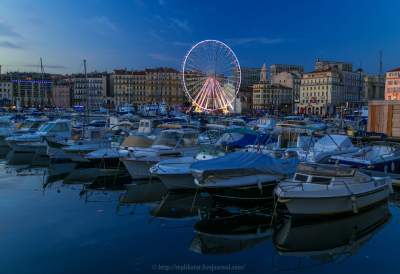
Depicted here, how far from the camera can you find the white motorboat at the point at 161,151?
74.5 feet

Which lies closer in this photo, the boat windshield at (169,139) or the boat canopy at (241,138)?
the boat windshield at (169,139)

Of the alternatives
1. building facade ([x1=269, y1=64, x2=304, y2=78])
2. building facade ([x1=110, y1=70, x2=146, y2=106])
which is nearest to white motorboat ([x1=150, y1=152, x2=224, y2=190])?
building facade ([x1=110, y1=70, x2=146, y2=106])

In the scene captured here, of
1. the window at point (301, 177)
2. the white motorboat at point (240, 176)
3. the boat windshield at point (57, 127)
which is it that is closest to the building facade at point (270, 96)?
the boat windshield at point (57, 127)

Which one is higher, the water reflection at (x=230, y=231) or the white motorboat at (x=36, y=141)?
the white motorboat at (x=36, y=141)

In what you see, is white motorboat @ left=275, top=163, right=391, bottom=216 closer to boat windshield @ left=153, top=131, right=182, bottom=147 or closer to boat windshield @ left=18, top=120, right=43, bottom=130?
boat windshield @ left=153, top=131, right=182, bottom=147

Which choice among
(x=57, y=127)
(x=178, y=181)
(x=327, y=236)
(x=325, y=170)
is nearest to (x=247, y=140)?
(x=178, y=181)

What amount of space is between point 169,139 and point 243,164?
8.49 m

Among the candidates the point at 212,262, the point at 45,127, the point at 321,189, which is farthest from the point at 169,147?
the point at 45,127

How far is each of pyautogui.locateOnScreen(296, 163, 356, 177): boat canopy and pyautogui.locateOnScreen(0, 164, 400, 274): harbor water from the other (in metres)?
1.66

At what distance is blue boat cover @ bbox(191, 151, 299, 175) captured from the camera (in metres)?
16.8

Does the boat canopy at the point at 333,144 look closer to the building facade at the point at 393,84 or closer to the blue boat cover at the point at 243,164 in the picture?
the blue boat cover at the point at 243,164

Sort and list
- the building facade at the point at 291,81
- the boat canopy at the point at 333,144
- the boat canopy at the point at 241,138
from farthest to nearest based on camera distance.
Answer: the building facade at the point at 291,81
the boat canopy at the point at 241,138
the boat canopy at the point at 333,144

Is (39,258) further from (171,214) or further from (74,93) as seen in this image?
(74,93)

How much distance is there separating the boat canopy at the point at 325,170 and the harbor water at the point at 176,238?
166cm
